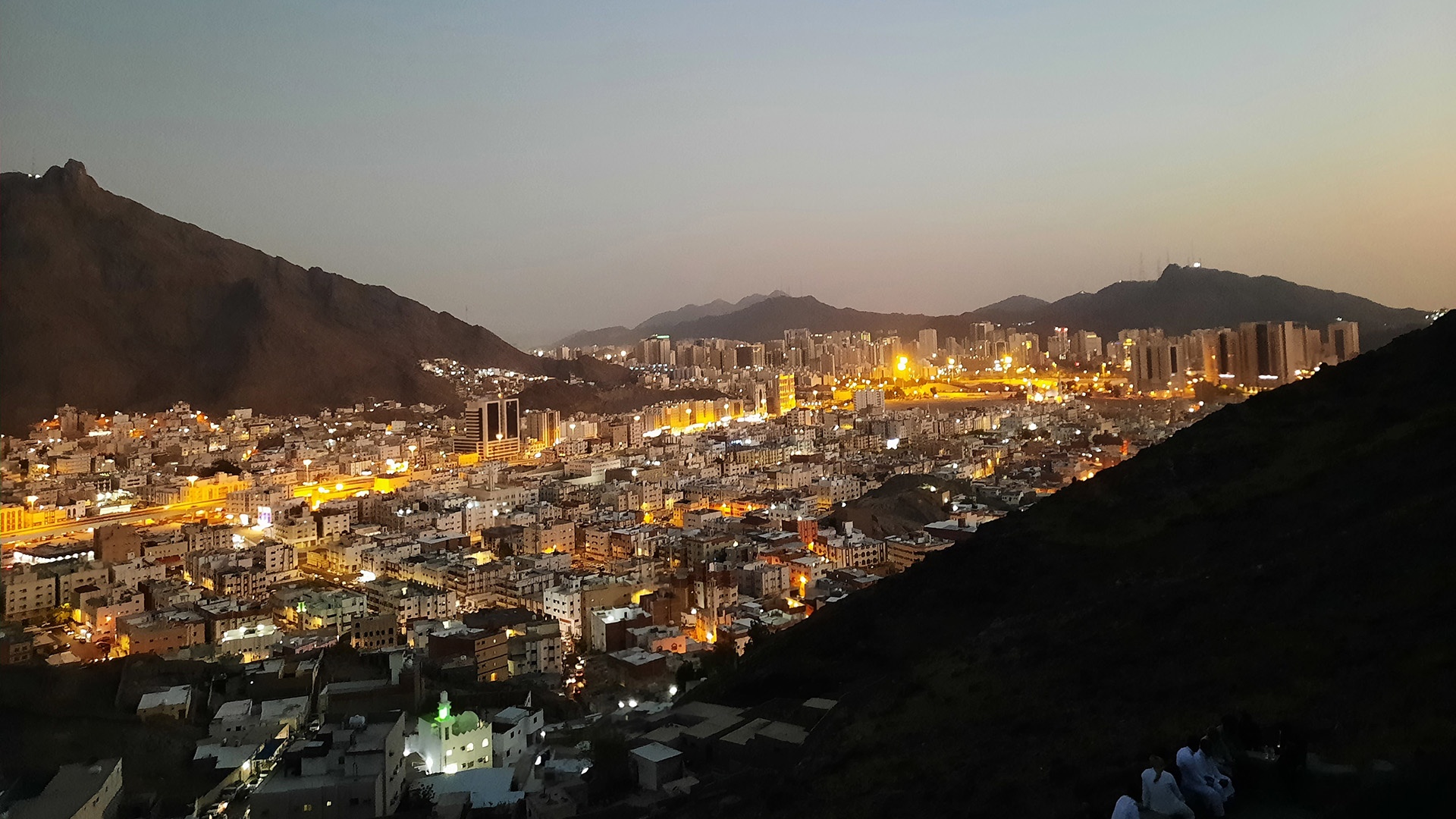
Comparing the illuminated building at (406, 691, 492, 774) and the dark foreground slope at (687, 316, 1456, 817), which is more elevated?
the dark foreground slope at (687, 316, 1456, 817)

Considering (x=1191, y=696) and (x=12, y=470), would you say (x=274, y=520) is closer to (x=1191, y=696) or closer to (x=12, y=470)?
(x=12, y=470)

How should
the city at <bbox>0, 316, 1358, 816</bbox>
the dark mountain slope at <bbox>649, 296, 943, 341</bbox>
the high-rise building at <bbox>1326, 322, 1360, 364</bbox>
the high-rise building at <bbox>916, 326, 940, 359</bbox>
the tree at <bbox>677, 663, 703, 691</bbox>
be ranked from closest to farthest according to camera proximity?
the city at <bbox>0, 316, 1358, 816</bbox> < the tree at <bbox>677, 663, 703, 691</bbox> < the high-rise building at <bbox>1326, 322, 1360, 364</bbox> < the high-rise building at <bbox>916, 326, 940, 359</bbox> < the dark mountain slope at <bbox>649, 296, 943, 341</bbox>

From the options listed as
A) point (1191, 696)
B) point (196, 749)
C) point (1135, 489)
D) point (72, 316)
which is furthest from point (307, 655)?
point (72, 316)

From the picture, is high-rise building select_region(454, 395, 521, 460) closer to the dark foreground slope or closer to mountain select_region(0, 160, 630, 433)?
mountain select_region(0, 160, 630, 433)

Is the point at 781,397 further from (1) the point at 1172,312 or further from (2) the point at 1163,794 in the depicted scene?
(2) the point at 1163,794

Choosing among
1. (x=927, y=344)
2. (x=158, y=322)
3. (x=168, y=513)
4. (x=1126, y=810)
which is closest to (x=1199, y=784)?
(x=1126, y=810)

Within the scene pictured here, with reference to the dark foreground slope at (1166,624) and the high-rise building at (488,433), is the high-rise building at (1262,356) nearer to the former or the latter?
the high-rise building at (488,433)

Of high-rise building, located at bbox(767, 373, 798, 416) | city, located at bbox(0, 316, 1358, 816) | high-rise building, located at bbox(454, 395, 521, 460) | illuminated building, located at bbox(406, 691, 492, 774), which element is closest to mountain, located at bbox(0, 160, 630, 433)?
A: city, located at bbox(0, 316, 1358, 816)
